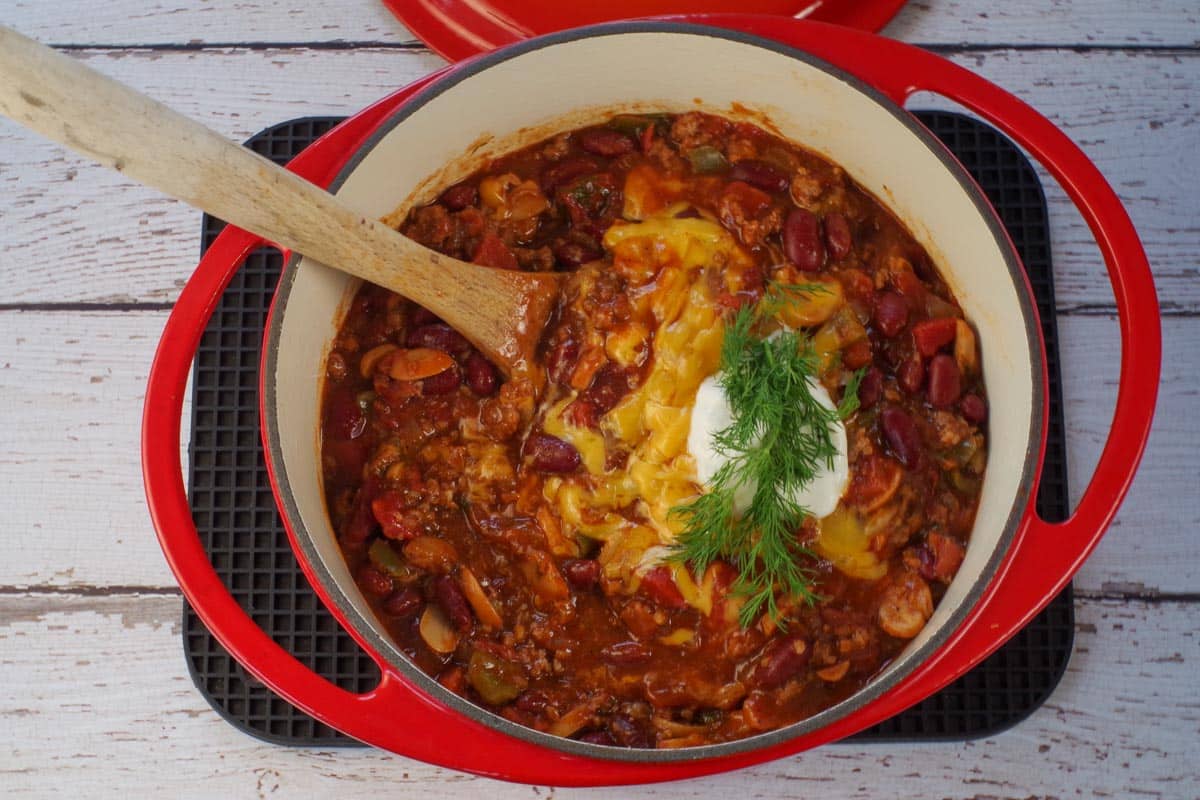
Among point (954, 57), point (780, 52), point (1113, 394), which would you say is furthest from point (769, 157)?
point (1113, 394)

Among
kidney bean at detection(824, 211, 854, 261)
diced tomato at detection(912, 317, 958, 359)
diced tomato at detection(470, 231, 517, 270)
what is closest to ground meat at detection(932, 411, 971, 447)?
diced tomato at detection(912, 317, 958, 359)

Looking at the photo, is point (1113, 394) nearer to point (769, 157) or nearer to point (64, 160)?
point (769, 157)

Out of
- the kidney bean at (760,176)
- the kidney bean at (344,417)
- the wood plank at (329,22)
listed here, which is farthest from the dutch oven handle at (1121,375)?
the kidney bean at (344,417)

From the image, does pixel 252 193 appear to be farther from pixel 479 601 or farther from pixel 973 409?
pixel 973 409

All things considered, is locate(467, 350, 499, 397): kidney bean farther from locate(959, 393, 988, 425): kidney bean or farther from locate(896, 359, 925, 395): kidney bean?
locate(959, 393, 988, 425): kidney bean

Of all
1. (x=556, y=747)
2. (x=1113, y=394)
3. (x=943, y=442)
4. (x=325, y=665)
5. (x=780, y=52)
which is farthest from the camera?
(x=1113, y=394)

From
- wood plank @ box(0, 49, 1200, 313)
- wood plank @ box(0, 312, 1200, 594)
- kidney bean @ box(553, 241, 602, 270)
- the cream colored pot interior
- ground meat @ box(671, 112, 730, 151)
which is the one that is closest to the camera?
the cream colored pot interior

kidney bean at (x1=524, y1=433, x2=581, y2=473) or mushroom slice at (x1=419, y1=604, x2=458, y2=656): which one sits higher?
kidney bean at (x1=524, y1=433, x2=581, y2=473)
